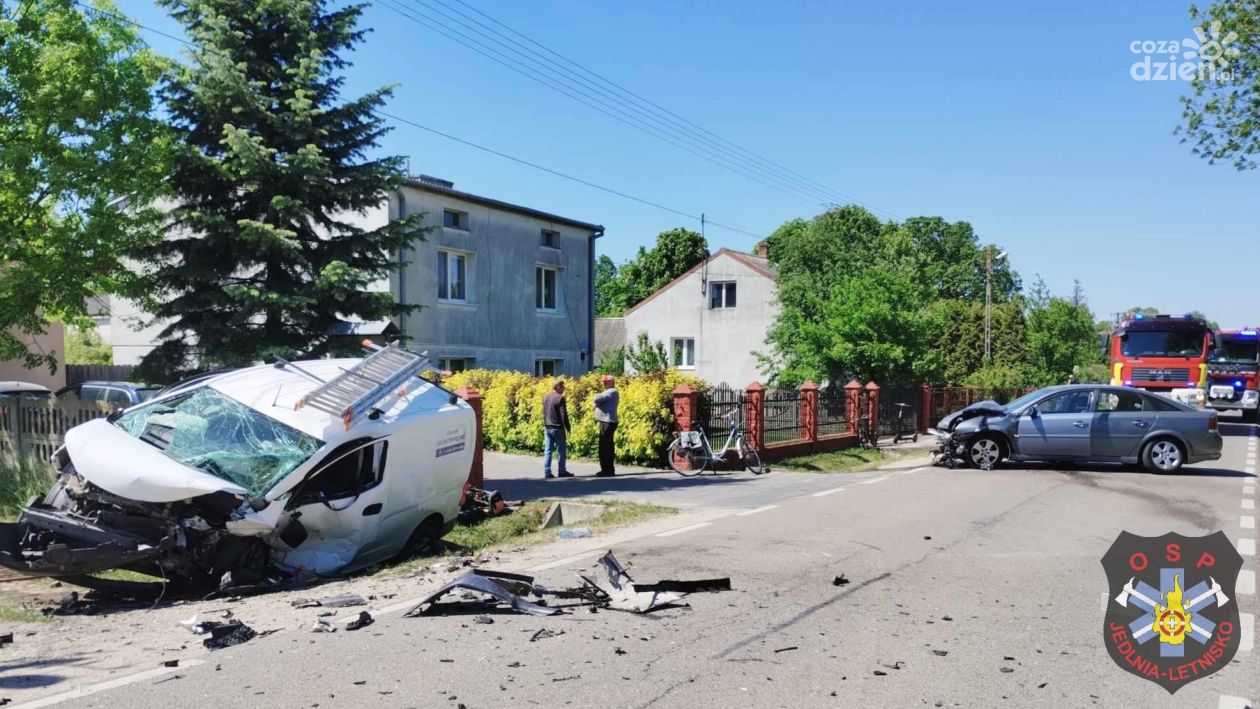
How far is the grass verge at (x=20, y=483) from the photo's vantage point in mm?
10844

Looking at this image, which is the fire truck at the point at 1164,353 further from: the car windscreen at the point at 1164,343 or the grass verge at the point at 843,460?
the grass verge at the point at 843,460

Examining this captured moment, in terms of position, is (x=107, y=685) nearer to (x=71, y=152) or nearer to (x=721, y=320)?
(x=71, y=152)

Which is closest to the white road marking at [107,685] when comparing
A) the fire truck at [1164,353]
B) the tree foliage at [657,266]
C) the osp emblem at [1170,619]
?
the osp emblem at [1170,619]

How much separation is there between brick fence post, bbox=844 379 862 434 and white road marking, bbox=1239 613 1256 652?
617 inches

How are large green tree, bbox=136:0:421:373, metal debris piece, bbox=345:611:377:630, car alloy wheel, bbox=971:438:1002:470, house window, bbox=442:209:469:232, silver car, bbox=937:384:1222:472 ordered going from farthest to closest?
house window, bbox=442:209:469:232
car alloy wheel, bbox=971:438:1002:470
silver car, bbox=937:384:1222:472
large green tree, bbox=136:0:421:373
metal debris piece, bbox=345:611:377:630

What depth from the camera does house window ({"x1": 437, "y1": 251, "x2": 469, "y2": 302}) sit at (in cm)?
2328

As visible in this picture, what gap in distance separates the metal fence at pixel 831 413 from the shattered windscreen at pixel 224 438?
1498cm

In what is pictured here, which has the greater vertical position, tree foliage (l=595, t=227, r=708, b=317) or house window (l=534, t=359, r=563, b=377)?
tree foliage (l=595, t=227, r=708, b=317)

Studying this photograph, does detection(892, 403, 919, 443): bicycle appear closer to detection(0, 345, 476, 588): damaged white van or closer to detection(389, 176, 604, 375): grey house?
detection(389, 176, 604, 375): grey house

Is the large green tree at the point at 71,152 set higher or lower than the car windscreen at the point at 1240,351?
higher

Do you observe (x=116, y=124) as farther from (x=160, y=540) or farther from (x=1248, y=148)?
(x=1248, y=148)

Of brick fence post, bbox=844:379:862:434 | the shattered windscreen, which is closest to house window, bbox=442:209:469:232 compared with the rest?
brick fence post, bbox=844:379:862:434

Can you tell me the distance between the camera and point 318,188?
495 inches

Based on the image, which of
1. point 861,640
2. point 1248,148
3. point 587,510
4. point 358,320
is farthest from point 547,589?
point 1248,148
